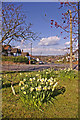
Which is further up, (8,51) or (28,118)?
(8,51)

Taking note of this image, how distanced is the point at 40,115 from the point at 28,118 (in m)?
0.29

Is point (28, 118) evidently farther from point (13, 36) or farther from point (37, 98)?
point (13, 36)

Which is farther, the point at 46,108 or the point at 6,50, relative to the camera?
the point at 6,50

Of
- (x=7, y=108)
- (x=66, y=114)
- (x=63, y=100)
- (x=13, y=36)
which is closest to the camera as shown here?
(x=66, y=114)

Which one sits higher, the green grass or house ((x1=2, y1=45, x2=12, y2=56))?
house ((x1=2, y1=45, x2=12, y2=56))

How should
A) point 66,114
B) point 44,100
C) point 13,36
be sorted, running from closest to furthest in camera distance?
1. point 66,114
2. point 44,100
3. point 13,36

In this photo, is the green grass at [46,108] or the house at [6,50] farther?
the house at [6,50]

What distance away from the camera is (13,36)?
4699 mm

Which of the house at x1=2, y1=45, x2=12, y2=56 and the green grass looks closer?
the green grass

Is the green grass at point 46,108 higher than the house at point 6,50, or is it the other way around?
the house at point 6,50

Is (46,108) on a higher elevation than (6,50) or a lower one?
lower

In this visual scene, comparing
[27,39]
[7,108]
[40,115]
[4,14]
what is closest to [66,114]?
[40,115]

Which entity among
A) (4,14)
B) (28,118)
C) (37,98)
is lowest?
(28,118)

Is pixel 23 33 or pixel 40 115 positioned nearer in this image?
pixel 40 115
